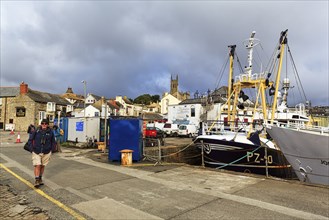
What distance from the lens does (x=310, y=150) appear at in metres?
9.99

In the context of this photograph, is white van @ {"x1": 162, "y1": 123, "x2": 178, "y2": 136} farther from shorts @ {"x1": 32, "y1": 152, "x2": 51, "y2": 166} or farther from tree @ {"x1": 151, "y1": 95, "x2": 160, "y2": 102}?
tree @ {"x1": 151, "y1": 95, "x2": 160, "y2": 102}

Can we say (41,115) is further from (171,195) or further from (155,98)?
(155,98)

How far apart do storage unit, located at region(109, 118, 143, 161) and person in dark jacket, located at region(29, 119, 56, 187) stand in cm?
465

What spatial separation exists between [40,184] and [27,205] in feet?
5.57

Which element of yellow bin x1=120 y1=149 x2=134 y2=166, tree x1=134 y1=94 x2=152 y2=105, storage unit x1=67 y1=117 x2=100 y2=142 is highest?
tree x1=134 y1=94 x2=152 y2=105

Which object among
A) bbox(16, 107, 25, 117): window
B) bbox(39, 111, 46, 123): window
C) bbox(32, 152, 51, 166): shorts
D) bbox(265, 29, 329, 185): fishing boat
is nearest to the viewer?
bbox(32, 152, 51, 166): shorts

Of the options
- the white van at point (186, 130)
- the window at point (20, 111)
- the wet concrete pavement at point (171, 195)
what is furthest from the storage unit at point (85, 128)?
the window at point (20, 111)

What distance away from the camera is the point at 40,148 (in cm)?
711

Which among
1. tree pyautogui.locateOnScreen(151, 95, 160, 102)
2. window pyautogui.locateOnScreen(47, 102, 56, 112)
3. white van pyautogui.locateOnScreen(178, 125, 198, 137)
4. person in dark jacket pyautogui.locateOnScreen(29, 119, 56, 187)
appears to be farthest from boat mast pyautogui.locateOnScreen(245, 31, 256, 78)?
tree pyautogui.locateOnScreen(151, 95, 160, 102)

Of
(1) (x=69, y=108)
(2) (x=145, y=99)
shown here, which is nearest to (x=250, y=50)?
(1) (x=69, y=108)

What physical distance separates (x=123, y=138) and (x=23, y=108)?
4489 centimetres

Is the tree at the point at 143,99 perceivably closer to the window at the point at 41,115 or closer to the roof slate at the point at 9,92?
the roof slate at the point at 9,92

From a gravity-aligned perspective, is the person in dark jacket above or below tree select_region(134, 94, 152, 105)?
below

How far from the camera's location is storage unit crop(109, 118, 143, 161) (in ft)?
38.8
